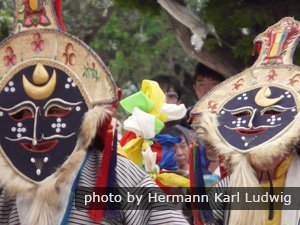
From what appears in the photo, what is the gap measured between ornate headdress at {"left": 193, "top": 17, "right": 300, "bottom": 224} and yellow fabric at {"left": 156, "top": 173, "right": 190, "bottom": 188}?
114 cm

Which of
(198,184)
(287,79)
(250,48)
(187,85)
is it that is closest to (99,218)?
(198,184)

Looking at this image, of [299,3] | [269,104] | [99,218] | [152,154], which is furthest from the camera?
[299,3]

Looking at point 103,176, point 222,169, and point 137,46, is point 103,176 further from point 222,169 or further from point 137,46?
point 137,46

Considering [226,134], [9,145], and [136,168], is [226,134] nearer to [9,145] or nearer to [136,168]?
[136,168]

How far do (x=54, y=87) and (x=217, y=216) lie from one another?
1.14m

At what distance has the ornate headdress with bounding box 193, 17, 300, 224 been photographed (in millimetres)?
5305

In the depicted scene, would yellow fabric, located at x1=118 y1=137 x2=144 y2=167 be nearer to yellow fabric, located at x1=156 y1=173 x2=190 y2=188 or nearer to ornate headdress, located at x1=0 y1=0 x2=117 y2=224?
yellow fabric, located at x1=156 y1=173 x2=190 y2=188

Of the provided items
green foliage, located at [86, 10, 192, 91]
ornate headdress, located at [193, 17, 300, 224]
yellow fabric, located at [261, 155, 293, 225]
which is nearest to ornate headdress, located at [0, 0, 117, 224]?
ornate headdress, located at [193, 17, 300, 224]

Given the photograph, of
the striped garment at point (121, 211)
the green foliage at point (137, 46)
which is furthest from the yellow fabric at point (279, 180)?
the green foliage at point (137, 46)

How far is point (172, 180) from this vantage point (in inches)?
263

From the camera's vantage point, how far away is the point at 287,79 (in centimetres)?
550

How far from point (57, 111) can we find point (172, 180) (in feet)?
5.97

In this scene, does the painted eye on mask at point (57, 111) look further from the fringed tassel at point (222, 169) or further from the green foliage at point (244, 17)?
the green foliage at point (244, 17)

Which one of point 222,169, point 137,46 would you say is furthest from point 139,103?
point 137,46
